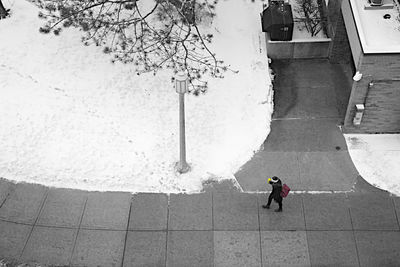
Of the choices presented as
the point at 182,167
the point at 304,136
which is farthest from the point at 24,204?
the point at 304,136

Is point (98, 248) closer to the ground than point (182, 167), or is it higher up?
closer to the ground

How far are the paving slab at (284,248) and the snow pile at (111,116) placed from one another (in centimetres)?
191

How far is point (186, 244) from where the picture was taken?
11.3m

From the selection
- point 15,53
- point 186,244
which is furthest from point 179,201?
point 15,53

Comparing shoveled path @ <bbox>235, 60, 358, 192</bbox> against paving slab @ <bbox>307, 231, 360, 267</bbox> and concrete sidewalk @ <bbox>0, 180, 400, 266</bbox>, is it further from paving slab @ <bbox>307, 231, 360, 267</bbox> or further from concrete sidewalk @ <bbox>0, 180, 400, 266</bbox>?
paving slab @ <bbox>307, 231, 360, 267</bbox>

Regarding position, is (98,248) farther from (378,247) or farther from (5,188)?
(378,247)

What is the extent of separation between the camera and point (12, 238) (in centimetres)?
1139

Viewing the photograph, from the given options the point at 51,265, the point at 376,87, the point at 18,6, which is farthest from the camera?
the point at 18,6

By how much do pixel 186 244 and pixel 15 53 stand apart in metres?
7.68

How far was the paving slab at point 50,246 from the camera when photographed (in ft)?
36.2

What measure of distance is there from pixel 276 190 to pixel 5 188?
6182 mm

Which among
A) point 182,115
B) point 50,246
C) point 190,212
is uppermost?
point 182,115

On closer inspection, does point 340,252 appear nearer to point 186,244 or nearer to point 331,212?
point 331,212

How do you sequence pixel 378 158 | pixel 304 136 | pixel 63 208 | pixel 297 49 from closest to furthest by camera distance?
pixel 63 208
pixel 378 158
pixel 304 136
pixel 297 49
